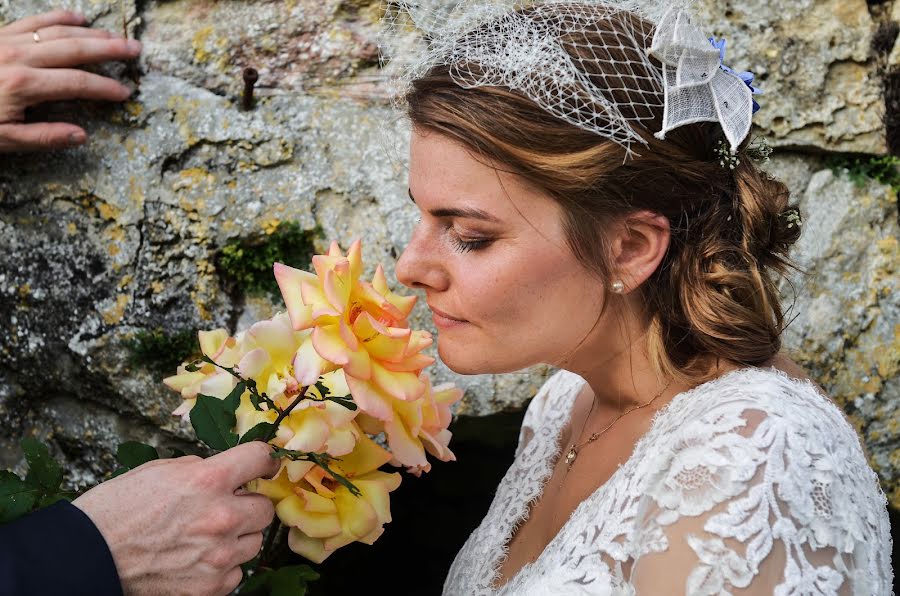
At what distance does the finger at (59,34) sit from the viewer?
2.04 meters

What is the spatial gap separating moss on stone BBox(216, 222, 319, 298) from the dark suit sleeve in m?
1.01

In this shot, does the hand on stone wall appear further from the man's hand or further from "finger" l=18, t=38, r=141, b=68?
the man's hand

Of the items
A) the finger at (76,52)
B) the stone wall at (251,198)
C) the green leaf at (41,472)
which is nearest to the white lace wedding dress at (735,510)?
the stone wall at (251,198)

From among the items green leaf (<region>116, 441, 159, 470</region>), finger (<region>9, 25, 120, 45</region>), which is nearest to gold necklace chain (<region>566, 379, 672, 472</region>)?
green leaf (<region>116, 441, 159, 470</region>)

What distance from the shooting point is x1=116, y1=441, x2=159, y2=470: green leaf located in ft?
5.13

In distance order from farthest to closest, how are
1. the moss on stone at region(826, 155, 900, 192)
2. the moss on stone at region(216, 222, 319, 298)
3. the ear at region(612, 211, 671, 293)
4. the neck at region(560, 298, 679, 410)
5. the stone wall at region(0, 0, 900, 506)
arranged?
the moss on stone at region(826, 155, 900, 192)
the moss on stone at region(216, 222, 319, 298)
the stone wall at region(0, 0, 900, 506)
the neck at region(560, 298, 679, 410)
the ear at region(612, 211, 671, 293)

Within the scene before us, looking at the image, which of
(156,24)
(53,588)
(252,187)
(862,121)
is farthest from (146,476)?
(862,121)

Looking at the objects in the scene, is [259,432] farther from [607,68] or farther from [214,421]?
[607,68]

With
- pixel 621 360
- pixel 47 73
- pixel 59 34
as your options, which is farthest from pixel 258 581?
pixel 59 34

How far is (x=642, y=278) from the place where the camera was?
6.03ft

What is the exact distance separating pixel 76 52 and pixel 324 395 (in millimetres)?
1231

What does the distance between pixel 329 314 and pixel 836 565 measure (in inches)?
39.0

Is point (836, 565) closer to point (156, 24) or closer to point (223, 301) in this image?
point (223, 301)

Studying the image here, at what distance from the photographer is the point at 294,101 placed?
2357mm
